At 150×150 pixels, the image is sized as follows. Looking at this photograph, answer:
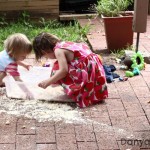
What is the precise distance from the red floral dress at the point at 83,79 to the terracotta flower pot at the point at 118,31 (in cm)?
158

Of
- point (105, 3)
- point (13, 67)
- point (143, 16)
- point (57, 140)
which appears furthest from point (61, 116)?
point (105, 3)

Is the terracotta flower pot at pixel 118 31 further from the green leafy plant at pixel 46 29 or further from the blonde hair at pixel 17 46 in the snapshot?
the blonde hair at pixel 17 46

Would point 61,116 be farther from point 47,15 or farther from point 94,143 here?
point 47,15

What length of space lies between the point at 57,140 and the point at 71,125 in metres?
0.27

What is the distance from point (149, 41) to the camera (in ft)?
19.0

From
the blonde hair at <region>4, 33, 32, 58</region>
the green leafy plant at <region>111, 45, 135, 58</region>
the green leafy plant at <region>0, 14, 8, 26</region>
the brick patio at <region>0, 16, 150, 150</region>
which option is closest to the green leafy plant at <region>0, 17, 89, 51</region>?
the green leafy plant at <region>0, 14, 8, 26</region>

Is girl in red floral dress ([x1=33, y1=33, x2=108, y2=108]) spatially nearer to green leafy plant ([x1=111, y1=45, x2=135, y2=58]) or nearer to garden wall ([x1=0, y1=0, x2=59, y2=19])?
green leafy plant ([x1=111, y1=45, x2=135, y2=58])

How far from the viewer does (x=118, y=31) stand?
5.20 m

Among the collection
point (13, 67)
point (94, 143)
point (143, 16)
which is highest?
point (143, 16)

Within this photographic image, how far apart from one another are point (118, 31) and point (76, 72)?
1.77m

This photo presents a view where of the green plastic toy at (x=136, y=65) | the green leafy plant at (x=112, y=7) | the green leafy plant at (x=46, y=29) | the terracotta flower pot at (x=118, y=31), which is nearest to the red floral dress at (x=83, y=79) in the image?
the green plastic toy at (x=136, y=65)

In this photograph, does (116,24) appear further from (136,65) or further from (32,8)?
(32,8)

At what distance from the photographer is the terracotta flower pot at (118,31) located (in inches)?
203

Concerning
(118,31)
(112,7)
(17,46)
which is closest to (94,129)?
(17,46)
